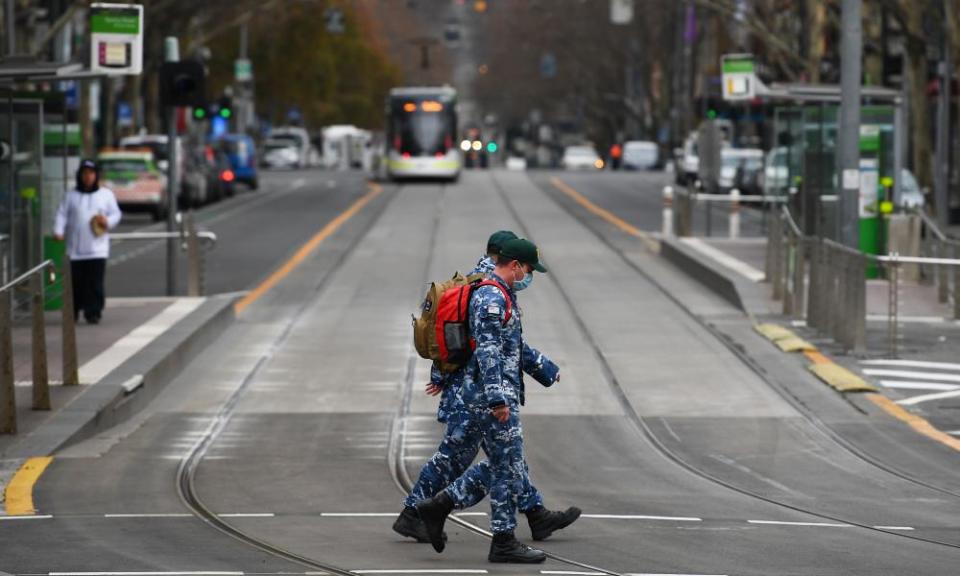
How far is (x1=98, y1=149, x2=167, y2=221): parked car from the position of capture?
46625 mm

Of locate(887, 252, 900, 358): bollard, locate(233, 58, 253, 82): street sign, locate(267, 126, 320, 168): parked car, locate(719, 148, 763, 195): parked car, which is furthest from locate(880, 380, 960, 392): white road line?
locate(267, 126, 320, 168): parked car

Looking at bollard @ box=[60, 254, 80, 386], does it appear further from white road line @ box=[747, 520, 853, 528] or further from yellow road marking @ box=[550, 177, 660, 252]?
yellow road marking @ box=[550, 177, 660, 252]

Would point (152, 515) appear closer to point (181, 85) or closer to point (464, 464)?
point (464, 464)

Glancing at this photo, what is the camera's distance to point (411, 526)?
10336mm

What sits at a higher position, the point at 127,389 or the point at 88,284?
the point at 88,284

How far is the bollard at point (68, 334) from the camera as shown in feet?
53.5

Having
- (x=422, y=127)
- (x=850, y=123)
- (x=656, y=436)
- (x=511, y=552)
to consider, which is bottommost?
(x=656, y=436)

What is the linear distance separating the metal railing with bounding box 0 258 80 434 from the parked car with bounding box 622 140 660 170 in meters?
73.2

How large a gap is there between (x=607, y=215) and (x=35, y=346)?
109 ft

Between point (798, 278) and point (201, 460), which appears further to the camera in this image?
point (798, 278)

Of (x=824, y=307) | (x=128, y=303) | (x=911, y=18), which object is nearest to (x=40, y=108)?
(x=128, y=303)

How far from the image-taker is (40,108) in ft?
72.2

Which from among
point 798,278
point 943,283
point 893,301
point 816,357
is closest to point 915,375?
point 816,357

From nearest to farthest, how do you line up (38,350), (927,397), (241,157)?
1. (38,350)
2. (927,397)
3. (241,157)
